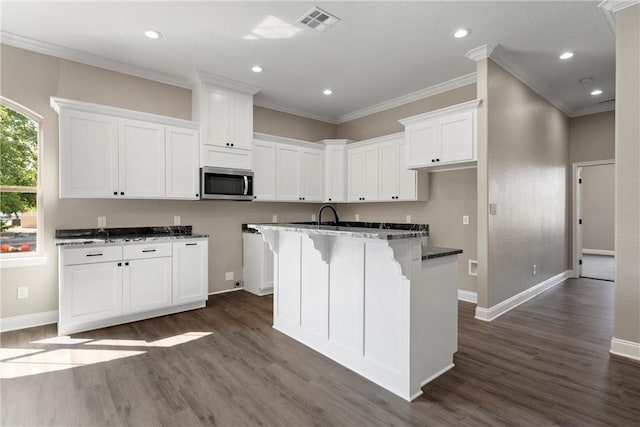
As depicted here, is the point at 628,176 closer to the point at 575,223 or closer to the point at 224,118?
the point at 575,223

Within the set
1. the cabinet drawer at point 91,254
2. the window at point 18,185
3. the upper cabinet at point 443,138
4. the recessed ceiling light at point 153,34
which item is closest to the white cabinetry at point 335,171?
the upper cabinet at point 443,138

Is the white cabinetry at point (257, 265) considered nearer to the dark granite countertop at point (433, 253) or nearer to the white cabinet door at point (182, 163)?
the white cabinet door at point (182, 163)

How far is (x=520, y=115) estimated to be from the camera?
4.20 m

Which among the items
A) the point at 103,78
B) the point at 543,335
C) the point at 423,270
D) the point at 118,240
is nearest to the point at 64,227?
the point at 118,240

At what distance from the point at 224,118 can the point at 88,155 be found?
5.44 ft

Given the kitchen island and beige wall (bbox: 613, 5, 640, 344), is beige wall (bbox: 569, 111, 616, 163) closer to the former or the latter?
beige wall (bbox: 613, 5, 640, 344)

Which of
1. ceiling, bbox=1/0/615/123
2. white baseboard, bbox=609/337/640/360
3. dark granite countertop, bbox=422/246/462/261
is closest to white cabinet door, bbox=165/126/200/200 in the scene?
ceiling, bbox=1/0/615/123

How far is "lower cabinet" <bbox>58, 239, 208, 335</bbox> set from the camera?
323 cm

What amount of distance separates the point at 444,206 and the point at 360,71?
2.19 metres

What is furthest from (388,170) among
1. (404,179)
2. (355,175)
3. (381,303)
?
(381,303)

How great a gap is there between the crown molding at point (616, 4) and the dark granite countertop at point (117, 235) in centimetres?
464

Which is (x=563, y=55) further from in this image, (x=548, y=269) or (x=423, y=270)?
(x=423, y=270)

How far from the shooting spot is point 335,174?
5.66m

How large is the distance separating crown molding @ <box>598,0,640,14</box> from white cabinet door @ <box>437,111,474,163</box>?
Result: 52.1 inches
